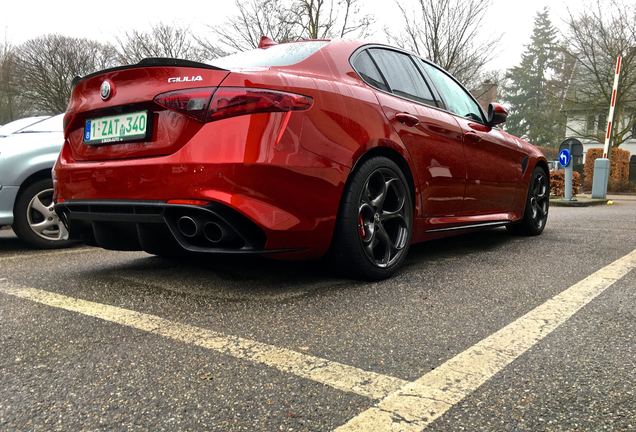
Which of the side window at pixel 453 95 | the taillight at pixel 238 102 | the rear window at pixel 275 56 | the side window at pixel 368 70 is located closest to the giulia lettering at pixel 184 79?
the taillight at pixel 238 102

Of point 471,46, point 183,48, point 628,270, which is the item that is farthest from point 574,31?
point 628,270

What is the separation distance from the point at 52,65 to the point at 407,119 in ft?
117

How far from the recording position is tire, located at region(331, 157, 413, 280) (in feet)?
9.02

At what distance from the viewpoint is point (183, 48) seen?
26.6m

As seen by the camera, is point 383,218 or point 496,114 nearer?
point 383,218

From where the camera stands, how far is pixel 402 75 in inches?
137

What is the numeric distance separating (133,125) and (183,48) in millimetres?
26015

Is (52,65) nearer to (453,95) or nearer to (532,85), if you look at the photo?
(453,95)

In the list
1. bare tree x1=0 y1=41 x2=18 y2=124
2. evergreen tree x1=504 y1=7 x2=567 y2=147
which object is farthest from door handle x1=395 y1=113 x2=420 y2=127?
evergreen tree x1=504 y1=7 x2=567 y2=147

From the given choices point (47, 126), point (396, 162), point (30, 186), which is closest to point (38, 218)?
point (30, 186)

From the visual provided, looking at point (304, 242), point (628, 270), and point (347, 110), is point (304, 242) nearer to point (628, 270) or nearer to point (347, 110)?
point (347, 110)

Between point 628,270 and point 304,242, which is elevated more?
point 304,242

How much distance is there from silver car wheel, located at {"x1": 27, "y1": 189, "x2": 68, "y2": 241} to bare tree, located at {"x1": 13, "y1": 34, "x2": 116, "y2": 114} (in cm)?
3058

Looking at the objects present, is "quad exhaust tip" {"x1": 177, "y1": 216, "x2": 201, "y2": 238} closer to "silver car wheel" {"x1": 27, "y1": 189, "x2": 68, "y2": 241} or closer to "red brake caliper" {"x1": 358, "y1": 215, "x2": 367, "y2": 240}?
"red brake caliper" {"x1": 358, "y1": 215, "x2": 367, "y2": 240}
